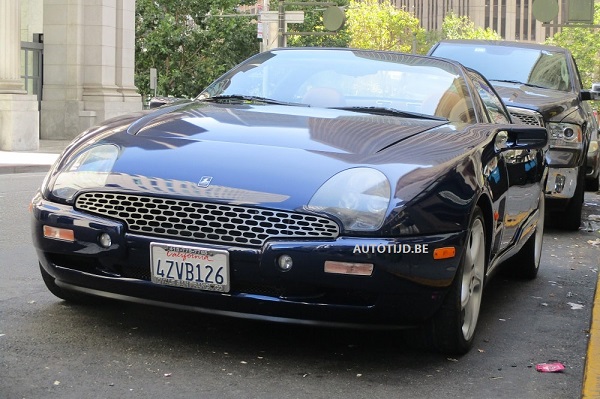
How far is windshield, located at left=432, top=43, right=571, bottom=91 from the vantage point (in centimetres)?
1186

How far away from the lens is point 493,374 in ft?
16.2

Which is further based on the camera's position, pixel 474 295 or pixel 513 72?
pixel 513 72

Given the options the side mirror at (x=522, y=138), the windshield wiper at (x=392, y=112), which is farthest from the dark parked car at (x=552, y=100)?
the windshield wiper at (x=392, y=112)

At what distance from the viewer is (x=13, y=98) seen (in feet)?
84.6

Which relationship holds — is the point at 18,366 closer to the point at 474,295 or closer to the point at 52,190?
the point at 52,190

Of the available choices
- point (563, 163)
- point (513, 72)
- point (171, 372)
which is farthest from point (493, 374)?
point (513, 72)

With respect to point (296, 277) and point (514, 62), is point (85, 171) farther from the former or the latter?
point (514, 62)

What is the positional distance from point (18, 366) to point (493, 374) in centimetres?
198

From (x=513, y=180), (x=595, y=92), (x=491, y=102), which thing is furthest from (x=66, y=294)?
(x=595, y=92)

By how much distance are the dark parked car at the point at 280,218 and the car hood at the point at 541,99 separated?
16.0 feet

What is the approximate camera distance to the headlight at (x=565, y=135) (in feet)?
35.2

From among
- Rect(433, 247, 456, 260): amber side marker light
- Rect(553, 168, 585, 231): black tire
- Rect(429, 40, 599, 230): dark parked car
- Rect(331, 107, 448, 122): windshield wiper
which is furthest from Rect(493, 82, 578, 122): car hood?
Rect(433, 247, 456, 260): amber side marker light

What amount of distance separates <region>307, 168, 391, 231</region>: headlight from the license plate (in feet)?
1.44

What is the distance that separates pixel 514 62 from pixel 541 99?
145cm
